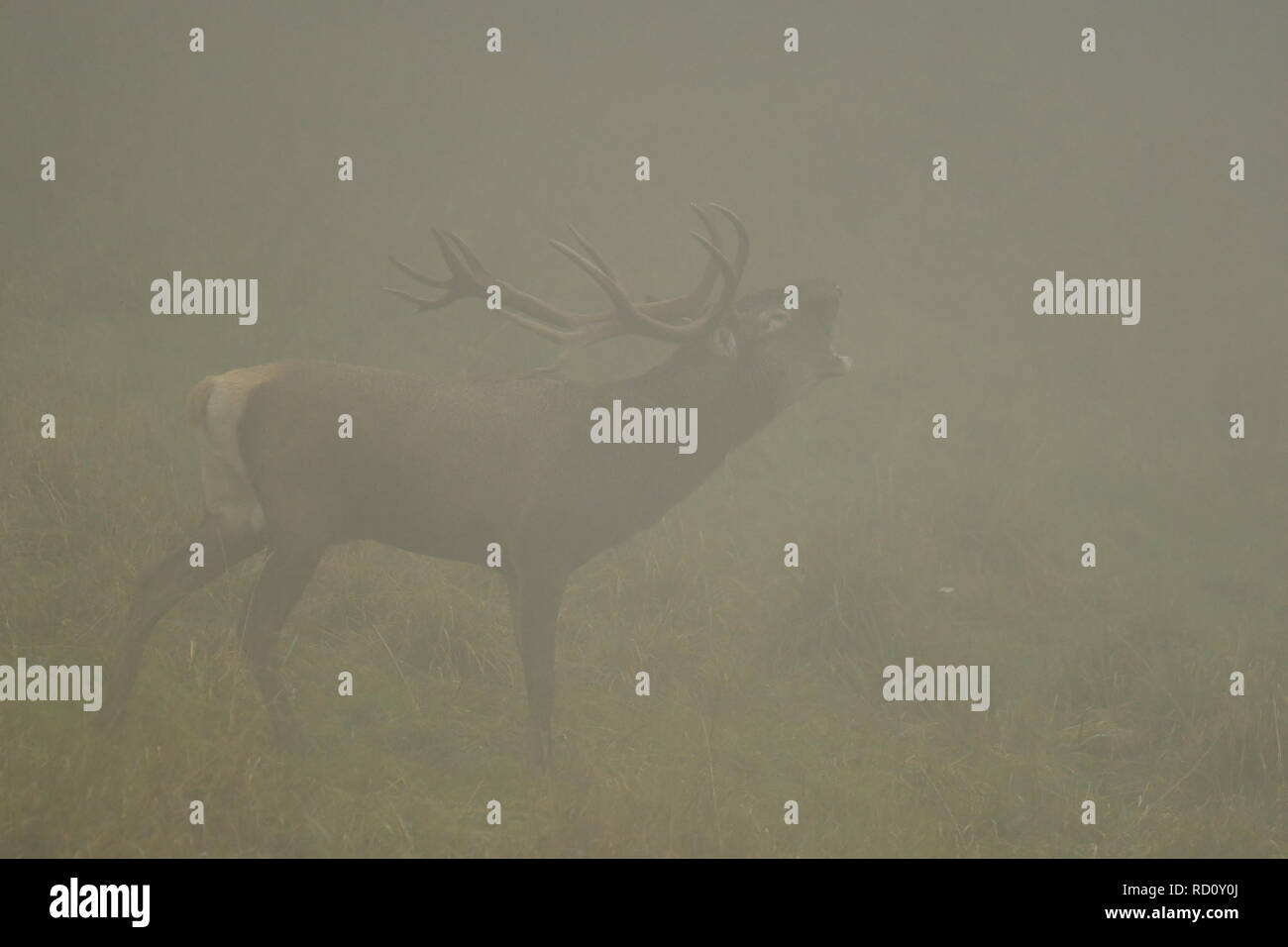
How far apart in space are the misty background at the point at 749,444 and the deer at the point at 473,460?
565 millimetres

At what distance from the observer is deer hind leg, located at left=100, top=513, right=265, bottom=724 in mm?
5434

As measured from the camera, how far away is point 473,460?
226 inches

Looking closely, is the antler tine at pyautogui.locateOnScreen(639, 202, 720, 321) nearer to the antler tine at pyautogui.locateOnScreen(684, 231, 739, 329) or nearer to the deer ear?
the antler tine at pyautogui.locateOnScreen(684, 231, 739, 329)

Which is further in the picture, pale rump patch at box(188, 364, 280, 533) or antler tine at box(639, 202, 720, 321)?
antler tine at box(639, 202, 720, 321)

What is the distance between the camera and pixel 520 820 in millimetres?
5180

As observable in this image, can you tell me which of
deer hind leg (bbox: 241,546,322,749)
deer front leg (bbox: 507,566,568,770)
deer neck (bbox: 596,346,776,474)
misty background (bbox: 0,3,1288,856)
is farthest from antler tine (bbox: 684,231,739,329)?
deer hind leg (bbox: 241,546,322,749)

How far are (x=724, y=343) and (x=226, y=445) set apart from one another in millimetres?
A: 2726

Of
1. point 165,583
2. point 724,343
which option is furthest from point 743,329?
point 165,583

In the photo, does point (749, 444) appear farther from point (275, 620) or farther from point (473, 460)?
point (275, 620)

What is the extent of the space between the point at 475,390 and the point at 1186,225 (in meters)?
11.4

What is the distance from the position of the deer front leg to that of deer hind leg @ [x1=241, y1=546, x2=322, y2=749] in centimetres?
106

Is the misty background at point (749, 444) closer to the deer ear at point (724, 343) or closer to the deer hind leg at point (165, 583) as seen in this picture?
the deer hind leg at point (165, 583)

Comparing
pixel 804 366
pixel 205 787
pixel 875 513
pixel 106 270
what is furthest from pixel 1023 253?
pixel 205 787

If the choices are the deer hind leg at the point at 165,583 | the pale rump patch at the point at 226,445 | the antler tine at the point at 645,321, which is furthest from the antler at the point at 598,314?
the deer hind leg at the point at 165,583
